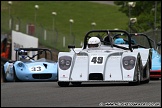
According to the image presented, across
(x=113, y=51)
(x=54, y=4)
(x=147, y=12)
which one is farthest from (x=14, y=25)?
(x=54, y=4)

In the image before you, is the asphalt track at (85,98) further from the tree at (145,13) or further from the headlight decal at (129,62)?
the tree at (145,13)

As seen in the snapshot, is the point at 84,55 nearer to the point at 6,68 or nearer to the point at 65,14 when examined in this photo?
the point at 6,68

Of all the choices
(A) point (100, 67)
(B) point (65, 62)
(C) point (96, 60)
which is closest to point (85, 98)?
(A) point (100, 67)

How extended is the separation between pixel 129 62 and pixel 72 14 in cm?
7084

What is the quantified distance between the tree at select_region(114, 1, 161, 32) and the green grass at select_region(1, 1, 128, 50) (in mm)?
18457

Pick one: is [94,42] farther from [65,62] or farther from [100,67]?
[100,67]

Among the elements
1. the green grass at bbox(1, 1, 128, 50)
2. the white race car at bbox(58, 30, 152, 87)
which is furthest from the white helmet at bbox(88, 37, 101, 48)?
the green grass at bbox(1, 1, 128, 50)

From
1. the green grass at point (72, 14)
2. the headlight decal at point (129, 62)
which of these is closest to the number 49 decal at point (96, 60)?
the headlight decal at point (129, 62)

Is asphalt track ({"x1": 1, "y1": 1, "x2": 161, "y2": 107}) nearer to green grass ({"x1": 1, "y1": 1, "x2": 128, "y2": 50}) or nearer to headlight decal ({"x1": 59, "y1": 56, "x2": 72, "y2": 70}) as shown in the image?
headlight decal ({"x1": 59, "y1": 56, "x2": 72, "y2": 70})

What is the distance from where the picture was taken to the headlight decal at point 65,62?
16781mm

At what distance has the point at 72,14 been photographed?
8719 cm

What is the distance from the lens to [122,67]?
16484 mm

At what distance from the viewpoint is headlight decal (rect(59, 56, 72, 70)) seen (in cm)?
1678

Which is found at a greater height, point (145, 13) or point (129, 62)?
point (145, 13)
